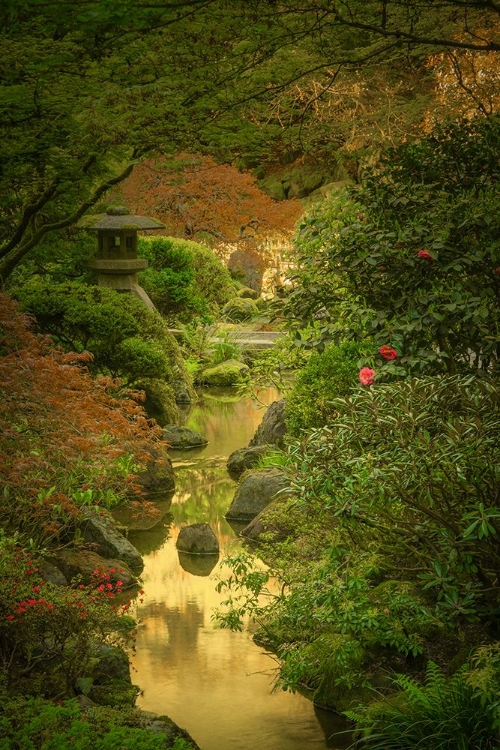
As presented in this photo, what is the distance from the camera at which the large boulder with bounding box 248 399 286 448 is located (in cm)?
1247

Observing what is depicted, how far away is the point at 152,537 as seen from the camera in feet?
33.7

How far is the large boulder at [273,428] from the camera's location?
40.9ft

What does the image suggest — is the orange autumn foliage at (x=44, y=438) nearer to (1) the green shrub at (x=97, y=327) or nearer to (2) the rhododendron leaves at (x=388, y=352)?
(2) the rhododendron leaves at (x=388, y=352)

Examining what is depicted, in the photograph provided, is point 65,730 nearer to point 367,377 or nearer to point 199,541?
point 367,377

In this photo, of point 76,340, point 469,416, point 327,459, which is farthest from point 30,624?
point 76,340

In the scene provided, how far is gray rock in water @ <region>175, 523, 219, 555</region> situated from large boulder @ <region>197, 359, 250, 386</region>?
8.39 meters

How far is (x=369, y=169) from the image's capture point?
7.84 m

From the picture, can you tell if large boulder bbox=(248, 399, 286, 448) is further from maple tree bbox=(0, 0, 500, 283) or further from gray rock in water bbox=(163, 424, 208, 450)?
maple tree bbox=(0, 0, 500, 283)

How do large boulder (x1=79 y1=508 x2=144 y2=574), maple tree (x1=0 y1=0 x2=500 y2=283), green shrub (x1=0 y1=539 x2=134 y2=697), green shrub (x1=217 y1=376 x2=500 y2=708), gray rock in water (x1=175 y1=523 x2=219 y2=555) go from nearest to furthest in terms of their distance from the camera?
green shrub (x1=217 y1=376 x2=500 y2=708), green shrub (x1=0 y1=539 x2=134 y2=697), maple tree (x1=0 y1=0 x2=500 y2=283), large boulder (x1=79 y1=508 x2=144 y2=574), gray rock in water (x1=175 y1=523 x2=219 y2=555)

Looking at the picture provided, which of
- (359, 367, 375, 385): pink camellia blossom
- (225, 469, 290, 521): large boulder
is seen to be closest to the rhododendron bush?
(359, 367, 375, 385): pink camellia blossom

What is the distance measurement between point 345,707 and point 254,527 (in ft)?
11.2

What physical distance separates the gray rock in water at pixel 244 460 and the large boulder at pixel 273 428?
0.72 ft

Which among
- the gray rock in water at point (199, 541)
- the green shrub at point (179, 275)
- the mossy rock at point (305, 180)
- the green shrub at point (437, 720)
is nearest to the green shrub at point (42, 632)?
the green shrub at point (437, 720)

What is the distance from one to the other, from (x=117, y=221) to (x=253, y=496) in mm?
5932
